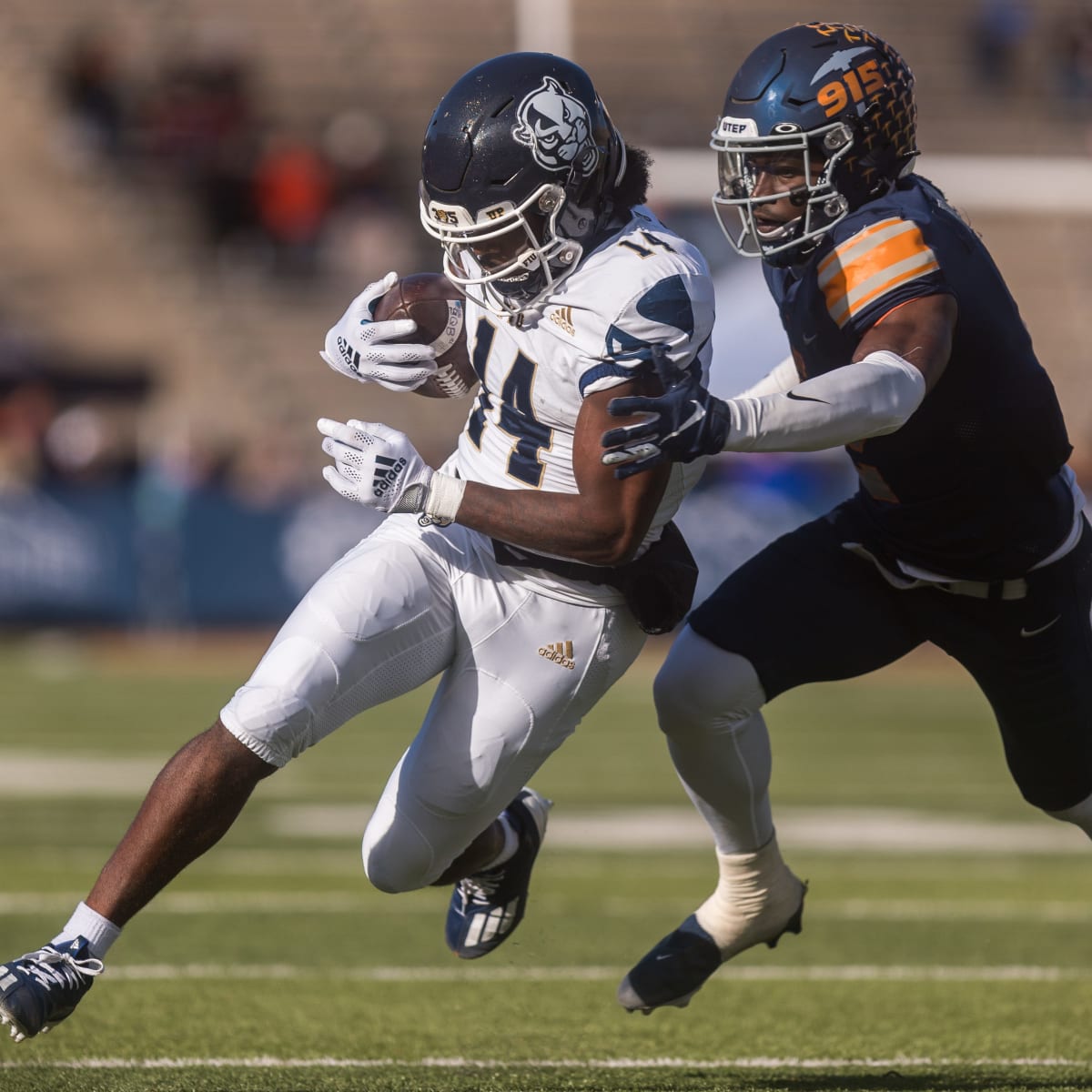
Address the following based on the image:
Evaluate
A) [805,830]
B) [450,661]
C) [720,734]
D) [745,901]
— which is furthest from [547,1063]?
[805,830]

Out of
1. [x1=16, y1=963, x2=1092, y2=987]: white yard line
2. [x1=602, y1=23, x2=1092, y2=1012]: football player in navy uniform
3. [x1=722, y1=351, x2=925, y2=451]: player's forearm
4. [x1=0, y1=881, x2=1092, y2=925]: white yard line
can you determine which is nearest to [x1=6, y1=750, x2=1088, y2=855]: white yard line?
[x1=0, y1=881, x2=1092, y2=925]: white yard line

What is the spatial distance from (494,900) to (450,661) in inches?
28.5

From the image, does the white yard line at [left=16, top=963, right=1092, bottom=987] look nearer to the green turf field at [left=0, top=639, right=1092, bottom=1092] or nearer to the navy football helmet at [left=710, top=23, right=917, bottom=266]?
the green turf field at [left=0, top=639, right=1092, bottom=1092]

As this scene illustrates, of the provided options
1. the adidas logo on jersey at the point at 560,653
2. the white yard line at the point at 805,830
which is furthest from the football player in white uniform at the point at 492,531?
the white yard line at the point at 805,830

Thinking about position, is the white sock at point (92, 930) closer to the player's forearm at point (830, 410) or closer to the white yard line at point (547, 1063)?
the white yard line at point (547, 1063)

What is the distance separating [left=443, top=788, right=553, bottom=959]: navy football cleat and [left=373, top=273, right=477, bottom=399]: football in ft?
3.00

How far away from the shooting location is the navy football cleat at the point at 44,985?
297 centimetres

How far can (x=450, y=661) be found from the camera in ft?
11.2

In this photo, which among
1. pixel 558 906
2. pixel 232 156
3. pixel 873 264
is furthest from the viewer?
pixel 232 156

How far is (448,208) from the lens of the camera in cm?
329

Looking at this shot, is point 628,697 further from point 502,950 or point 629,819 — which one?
point 502,950

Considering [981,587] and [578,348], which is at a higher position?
[578,348]

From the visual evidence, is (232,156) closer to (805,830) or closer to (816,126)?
(805,830)

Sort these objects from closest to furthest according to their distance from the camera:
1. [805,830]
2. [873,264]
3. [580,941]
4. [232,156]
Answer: [873,264]
[580,941]
[805,830]
[232,156]
